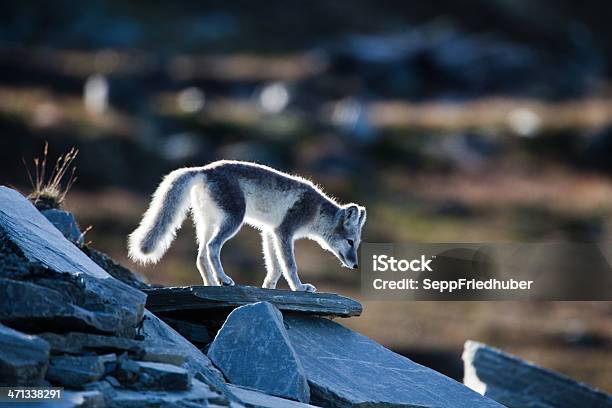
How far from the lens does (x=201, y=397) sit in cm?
1158

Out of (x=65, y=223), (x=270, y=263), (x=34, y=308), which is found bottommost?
(x=34, y=308)

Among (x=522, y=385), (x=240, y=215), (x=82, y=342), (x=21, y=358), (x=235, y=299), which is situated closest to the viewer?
(x=21, y=358)

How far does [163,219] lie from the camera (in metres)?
14.9

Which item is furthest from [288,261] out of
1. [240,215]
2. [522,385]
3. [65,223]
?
[522,385]

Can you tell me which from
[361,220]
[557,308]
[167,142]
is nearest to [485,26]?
[167,142]

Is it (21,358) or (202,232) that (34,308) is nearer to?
(21,358)

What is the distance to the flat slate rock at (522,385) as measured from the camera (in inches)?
723

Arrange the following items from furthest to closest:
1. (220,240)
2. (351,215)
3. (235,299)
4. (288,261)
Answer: (351,215), (288,261), (220,240), (235,299)

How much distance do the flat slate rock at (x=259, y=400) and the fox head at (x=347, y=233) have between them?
15.8 ft

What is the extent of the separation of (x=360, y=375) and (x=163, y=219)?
125 inches

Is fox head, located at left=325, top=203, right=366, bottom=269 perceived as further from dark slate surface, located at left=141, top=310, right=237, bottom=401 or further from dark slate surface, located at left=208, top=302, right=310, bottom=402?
dark slate surface, located at left=141, top=310, right=237, bottom=401

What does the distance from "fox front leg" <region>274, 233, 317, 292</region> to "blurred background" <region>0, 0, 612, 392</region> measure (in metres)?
20.4

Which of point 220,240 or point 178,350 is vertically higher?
point 220,240

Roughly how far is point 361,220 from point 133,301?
19.6 feet
